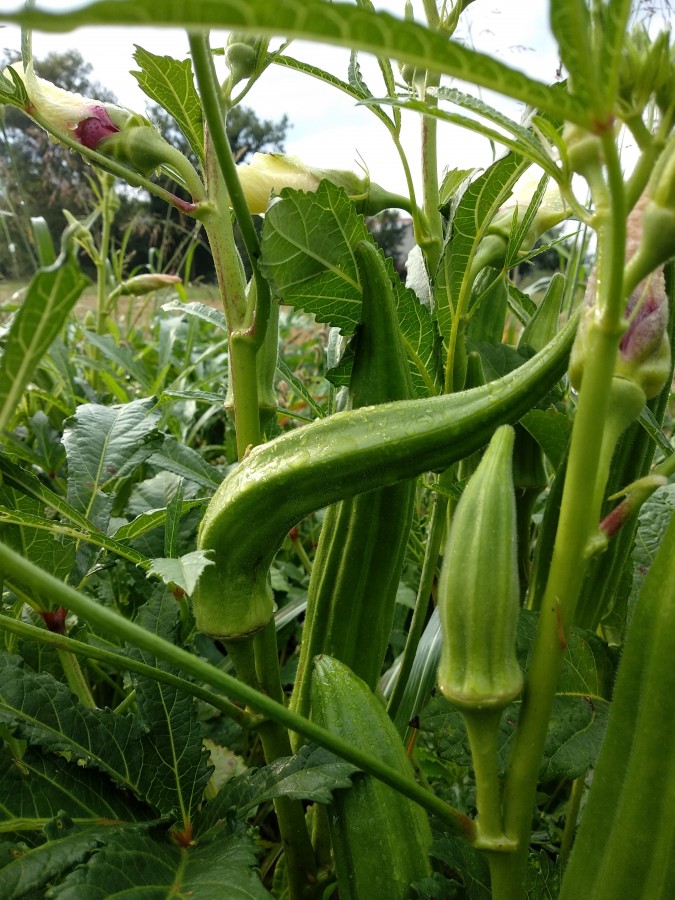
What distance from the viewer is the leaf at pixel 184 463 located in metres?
0.85

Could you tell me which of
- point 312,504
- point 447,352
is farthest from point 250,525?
point 447,352

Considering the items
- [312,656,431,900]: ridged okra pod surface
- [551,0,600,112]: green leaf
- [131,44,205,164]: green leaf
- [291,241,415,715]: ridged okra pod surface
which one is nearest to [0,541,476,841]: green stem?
[312,656,431,900]: ridged okra pod surface

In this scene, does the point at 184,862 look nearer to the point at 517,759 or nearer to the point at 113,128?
the point at 517,759

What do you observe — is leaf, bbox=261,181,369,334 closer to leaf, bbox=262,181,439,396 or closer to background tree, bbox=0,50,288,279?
leaf, bbox=262,181,439,396


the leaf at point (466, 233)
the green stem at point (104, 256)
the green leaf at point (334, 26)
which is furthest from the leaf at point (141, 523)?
the green stem at point (104, 256)

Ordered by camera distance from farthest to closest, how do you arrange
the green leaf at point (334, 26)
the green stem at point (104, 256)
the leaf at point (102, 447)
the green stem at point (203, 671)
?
the green stem at point (104, 256) < the leaf at point (102, 447) < the green stem at point (203, 671) < the green leaf at point (334, 26)

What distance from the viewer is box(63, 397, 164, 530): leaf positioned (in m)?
0.79

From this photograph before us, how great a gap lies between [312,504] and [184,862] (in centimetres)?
28

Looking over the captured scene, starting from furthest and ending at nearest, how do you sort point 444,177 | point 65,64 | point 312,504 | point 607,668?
point 65,64 → point 444,177 → point 607,668 → point 312,504

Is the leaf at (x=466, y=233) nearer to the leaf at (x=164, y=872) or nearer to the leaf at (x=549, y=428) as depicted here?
the leaf at (x=549, y=428)

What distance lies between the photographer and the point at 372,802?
58cm

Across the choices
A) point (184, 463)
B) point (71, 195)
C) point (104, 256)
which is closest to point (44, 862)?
point (184, 463)

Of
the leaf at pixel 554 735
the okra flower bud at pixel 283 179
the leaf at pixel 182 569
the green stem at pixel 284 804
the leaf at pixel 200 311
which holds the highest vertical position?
the okra flower bud at pixel 283 179

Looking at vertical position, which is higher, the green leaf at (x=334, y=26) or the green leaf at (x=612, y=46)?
the green leaf at (x=612, y=46)
